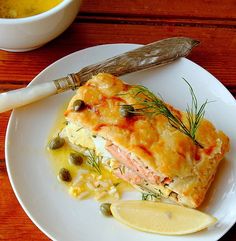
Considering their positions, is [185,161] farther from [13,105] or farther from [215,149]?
[13,105]

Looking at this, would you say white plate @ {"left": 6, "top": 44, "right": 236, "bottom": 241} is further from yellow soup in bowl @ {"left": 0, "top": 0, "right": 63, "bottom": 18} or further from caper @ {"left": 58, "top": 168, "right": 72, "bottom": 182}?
yellow soup in bowl @ {"left": 0, "top": 0, "right": 63, "bottom": 18}

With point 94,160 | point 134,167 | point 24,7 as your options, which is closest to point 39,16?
point 24,7

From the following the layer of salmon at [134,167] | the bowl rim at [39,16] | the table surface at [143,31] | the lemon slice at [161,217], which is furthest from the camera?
the table surface at [143,31]

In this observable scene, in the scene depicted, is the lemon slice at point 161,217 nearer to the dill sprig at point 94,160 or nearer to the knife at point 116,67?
the dill sprig at point 94,160

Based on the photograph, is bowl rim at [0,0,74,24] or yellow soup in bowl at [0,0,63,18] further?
yellow soup in bowl at [0,0,63,18]

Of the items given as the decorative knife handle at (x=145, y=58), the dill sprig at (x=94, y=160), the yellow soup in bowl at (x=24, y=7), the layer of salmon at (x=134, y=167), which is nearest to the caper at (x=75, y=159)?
the dill sprig at (x=94, y=160)

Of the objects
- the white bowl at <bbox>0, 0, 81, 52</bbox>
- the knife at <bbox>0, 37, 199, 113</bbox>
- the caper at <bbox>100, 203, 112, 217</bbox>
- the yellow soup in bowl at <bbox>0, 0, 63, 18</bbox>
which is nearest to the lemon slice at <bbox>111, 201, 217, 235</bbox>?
Answer: the caper at <bbox>100, 203, 112, 217</bbox>
